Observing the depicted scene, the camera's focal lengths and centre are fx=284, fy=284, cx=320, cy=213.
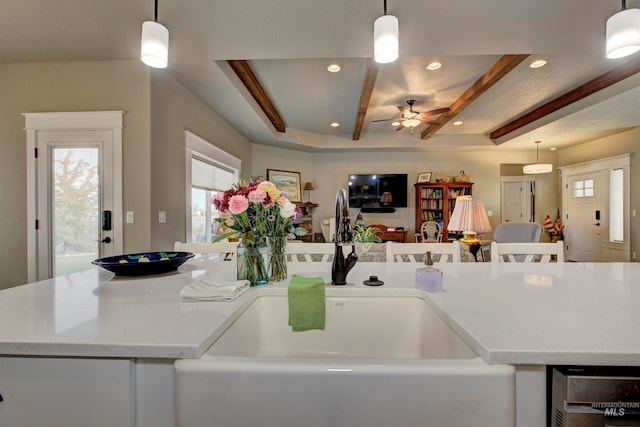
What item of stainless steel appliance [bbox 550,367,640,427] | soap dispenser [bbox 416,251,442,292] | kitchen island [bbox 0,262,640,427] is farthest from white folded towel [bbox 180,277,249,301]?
stainless steel appliance [bbox 550,367,640,427]

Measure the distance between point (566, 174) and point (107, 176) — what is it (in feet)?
26.7

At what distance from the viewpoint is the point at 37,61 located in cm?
255

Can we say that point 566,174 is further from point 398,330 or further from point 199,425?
point 199,425

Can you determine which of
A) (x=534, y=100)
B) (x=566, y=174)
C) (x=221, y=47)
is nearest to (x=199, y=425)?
(x=221, y=47)

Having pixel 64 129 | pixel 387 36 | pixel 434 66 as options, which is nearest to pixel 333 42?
pixel 387 36

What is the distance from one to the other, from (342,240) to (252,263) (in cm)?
35

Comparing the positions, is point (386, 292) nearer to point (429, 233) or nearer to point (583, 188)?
point (429, 233)

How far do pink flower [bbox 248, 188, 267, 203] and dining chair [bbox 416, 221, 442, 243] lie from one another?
445 cm

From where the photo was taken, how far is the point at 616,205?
5.17 meters

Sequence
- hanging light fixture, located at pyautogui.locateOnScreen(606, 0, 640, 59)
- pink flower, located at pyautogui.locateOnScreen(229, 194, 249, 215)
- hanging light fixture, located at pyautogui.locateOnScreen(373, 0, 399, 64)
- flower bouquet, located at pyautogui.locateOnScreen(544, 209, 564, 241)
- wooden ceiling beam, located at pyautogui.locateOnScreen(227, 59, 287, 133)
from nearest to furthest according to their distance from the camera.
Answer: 1. pink flower, located at pyautogui.locateOnScreen(229, 194, 249, 215)
2. hanging light fixture, located at pyautogui.locateOnScreen(606, 0, 640, 59)
3. hanging light fixture, located at pyautogui.locateOnScreen(373, 0, 399, 64)
4. wooden ceiling beam, located at pyautogui.locateOnScreen(227, 59, 287, 133)
5. flower bouquet, located at pyautogui.locateOnScreen(544, 209, 564, 241)

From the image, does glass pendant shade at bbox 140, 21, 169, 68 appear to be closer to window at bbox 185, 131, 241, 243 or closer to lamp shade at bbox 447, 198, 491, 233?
window at bbox 185, 131, 241, 243

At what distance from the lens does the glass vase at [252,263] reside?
3.50 ft

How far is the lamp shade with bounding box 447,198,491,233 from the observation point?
274cm

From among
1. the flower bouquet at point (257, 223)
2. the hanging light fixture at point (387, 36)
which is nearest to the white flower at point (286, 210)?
the flower bouquet at point (257, 223)
